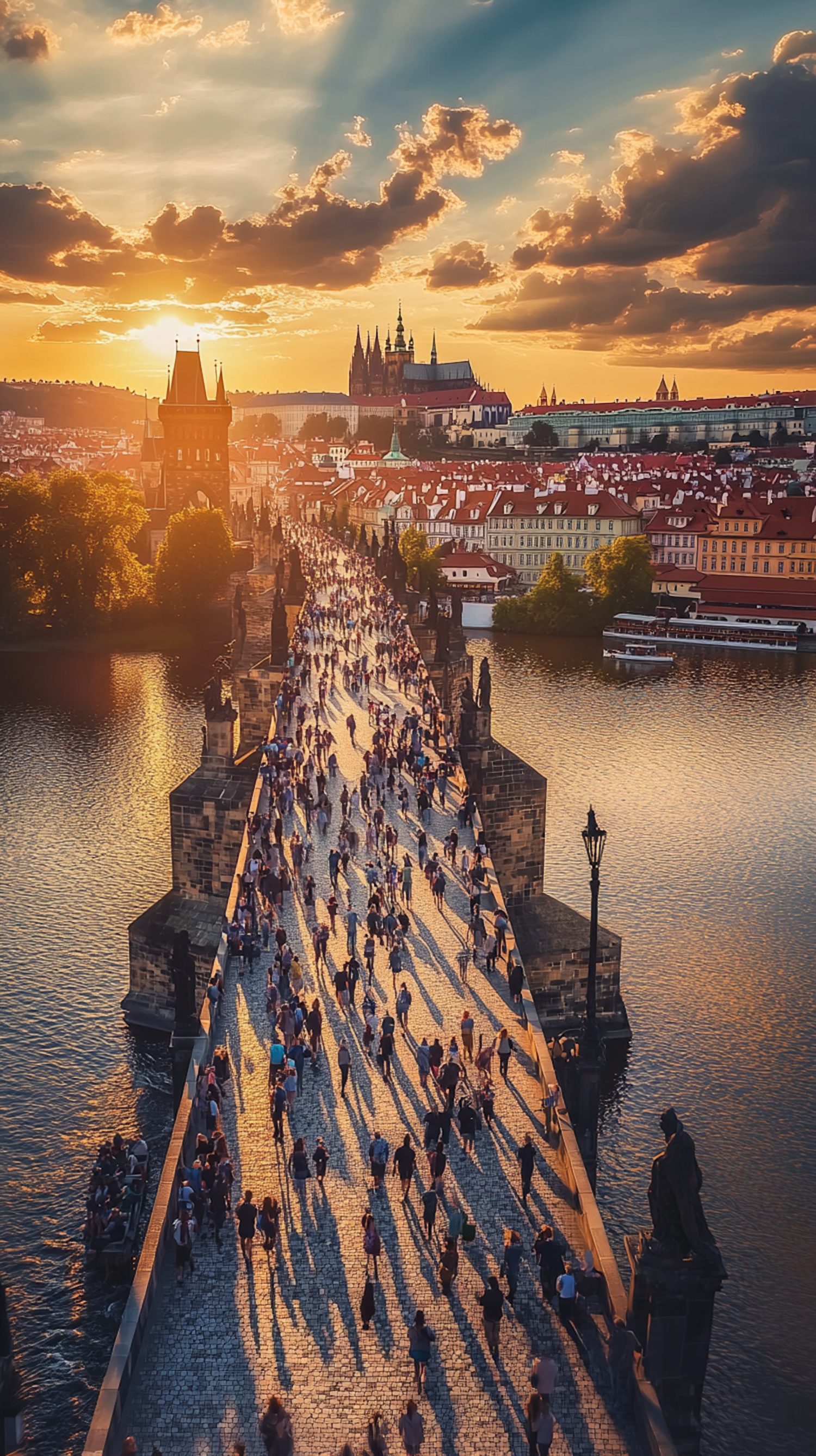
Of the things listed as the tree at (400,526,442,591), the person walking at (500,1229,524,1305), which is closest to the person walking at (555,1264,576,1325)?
the person walking at (500,1229,524,1305)

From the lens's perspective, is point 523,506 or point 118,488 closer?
point 118,488

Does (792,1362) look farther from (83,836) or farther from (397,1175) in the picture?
(83,836)

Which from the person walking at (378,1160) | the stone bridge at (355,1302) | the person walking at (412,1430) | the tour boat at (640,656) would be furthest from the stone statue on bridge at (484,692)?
the tour boat at (640,656)

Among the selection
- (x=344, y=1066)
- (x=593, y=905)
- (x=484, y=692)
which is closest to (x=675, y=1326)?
(x=344, y=1066)

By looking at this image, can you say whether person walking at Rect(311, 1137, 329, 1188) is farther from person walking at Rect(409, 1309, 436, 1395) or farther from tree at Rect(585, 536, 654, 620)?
tree at Rect(585, 536, 654, 620)

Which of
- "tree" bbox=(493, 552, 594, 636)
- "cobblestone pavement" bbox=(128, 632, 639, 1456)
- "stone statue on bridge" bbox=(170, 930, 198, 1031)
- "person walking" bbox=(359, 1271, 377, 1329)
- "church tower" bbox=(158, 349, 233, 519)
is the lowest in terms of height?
"tree" bbox=(493, 552, 594, 636)

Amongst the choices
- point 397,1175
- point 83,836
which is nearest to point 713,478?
point 83,836
